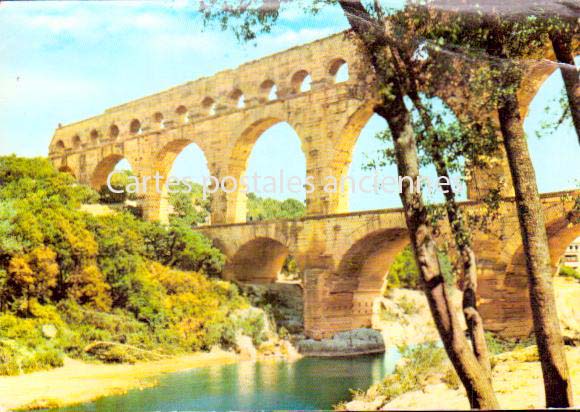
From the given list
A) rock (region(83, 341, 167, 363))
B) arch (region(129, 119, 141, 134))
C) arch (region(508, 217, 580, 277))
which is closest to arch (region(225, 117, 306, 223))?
arch (region(129, 119, 141, 134))

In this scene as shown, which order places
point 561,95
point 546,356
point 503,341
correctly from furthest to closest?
point 503,341 → point 561,95 → point 546,356

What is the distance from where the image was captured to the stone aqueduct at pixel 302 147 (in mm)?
14680

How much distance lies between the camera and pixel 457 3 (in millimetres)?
5832

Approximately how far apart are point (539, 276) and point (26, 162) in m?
10.3

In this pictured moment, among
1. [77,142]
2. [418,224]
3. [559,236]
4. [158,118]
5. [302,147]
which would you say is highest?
[158,118]

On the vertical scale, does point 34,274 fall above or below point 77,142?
below

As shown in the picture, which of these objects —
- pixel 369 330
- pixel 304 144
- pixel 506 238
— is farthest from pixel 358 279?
pixel 506 238

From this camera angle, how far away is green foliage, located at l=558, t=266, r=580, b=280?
30.2ft

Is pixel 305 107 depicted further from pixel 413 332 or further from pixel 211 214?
pixel 413 332

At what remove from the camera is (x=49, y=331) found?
9.69m

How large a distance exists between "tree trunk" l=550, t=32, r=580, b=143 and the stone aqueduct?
6873 mm

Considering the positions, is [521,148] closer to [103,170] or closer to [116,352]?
[116,352]

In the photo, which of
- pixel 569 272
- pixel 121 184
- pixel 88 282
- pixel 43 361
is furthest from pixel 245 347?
pixel 569 272

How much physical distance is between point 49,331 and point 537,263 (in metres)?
7.39
